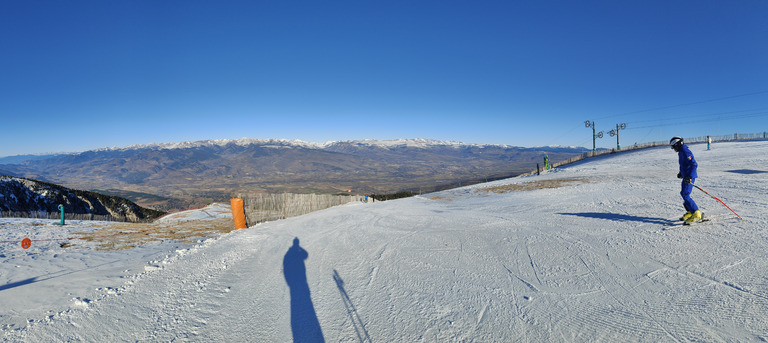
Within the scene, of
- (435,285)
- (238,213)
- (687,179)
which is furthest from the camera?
(238,213)

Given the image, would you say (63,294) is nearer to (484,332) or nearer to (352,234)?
(352,234)

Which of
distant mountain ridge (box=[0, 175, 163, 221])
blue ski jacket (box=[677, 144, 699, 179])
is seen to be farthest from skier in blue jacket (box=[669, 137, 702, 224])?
distant mountain ridge (box=[0, 175, 163, 221])

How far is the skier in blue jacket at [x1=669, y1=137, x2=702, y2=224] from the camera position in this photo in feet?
22.4

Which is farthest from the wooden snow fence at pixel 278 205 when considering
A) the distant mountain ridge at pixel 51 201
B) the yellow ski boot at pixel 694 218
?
the distant mountain ridge at pixel 51 201

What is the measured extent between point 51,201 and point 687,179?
156 feet

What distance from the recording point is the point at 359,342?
12.5 ft

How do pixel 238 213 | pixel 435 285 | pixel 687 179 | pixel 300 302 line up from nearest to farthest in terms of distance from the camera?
1. pixel 300 302
2. pixel 435 285
3. pixel 687 179
4. pixel 238 213

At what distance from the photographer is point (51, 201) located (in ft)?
103

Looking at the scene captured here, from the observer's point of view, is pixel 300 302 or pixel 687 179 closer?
pixel 300 302

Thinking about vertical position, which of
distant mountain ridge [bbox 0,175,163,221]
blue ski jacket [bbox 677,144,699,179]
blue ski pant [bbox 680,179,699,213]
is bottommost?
distant mountain ridge [bbox 0,175,163,221]

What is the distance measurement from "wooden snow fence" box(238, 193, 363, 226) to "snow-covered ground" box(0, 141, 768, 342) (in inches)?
169

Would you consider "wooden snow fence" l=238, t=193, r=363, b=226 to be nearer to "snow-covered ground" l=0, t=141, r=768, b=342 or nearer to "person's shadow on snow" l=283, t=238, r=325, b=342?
"snow-covered ground" l=0, t=141, r=768, b=342

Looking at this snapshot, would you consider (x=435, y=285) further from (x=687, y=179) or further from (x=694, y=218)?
(x=687, y=179)

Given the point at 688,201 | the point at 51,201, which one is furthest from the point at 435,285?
the point at 51,201
